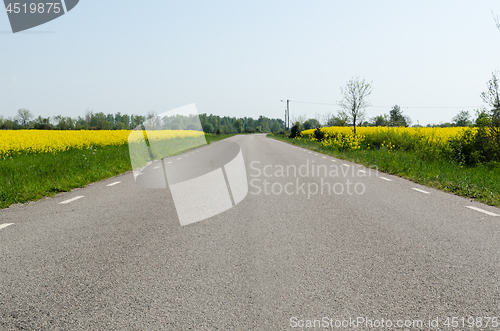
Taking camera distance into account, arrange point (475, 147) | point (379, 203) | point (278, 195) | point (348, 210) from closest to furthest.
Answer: point (348, 210) < point (379, 203) < point (278, 195) < point (475, 147)

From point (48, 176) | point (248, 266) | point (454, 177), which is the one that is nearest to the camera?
point (248, 266)

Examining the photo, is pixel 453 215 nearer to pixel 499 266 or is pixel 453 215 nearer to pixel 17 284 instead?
pixel 499 266

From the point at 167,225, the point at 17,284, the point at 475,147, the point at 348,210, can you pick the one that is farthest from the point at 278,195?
the point at 475,147

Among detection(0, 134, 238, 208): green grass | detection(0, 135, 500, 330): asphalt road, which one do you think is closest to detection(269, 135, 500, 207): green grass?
detection(0, 135, 500, 330): asphalt road

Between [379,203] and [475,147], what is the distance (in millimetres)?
7789

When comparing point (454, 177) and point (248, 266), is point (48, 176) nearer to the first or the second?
point (248, 266)

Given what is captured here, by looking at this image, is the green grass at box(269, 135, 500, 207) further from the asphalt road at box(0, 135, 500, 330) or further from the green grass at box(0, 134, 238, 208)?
the green grass at box(0, 134, 238, 208)

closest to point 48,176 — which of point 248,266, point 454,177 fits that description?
point 248,266

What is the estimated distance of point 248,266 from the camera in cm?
346

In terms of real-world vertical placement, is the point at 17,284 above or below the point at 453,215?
above

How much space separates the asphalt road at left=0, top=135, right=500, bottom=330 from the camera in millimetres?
2547

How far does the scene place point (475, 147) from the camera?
38.9 feet

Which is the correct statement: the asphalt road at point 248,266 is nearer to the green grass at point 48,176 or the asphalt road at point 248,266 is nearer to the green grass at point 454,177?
the green grass at point 48,176

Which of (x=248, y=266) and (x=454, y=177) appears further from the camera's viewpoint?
(x=454, y=177)
